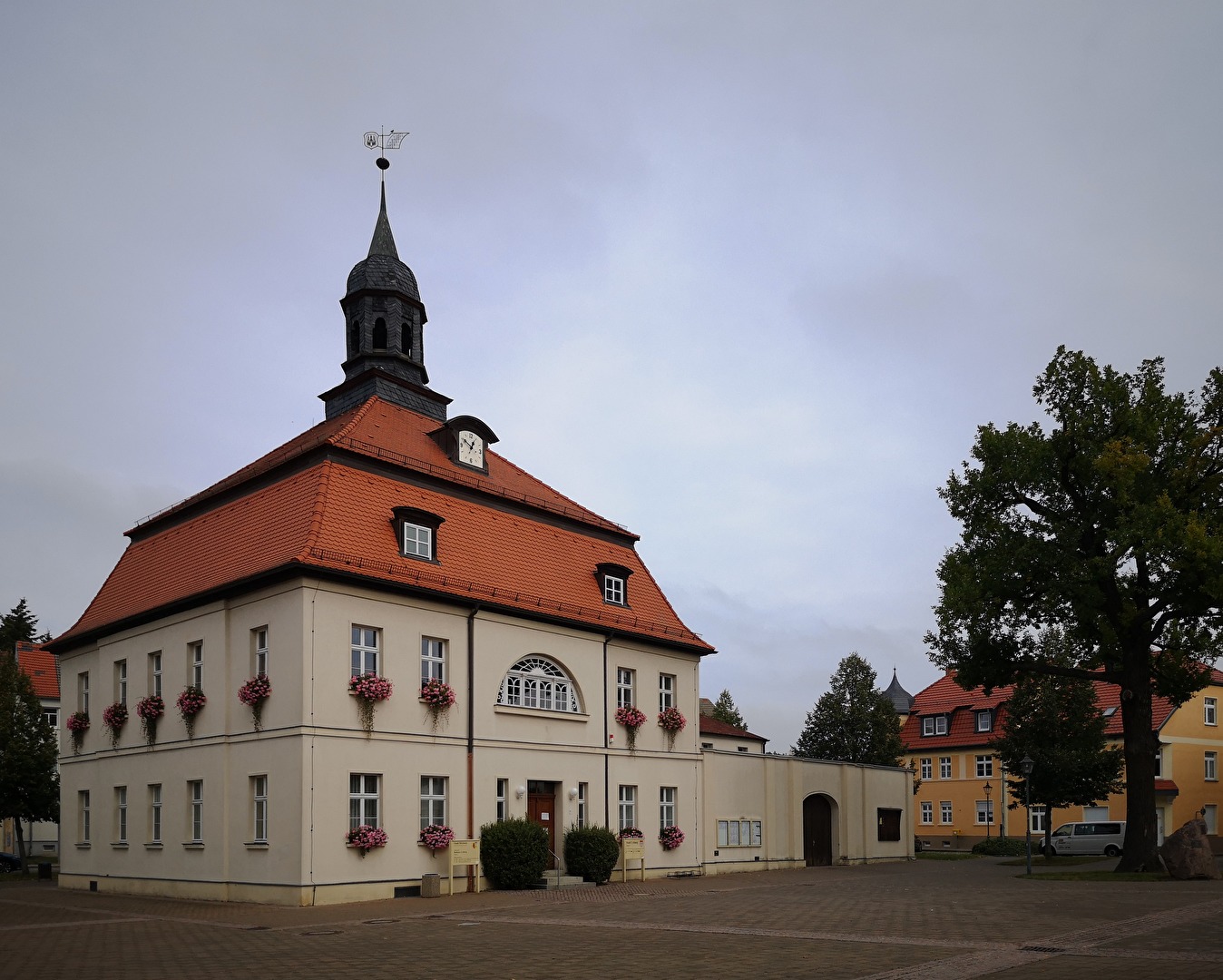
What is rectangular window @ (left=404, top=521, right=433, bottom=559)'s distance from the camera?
91.0ft

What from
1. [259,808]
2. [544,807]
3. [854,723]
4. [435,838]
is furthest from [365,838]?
[854,723]

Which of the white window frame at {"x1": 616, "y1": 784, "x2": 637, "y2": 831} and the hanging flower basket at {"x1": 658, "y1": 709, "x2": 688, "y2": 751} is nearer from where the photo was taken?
the white window frame at {"x1": 616, "y1": 784, "x2": 637, "y2": 831}

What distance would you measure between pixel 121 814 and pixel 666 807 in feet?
47.8

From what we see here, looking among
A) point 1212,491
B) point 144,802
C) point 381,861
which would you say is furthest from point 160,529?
point 1212,491

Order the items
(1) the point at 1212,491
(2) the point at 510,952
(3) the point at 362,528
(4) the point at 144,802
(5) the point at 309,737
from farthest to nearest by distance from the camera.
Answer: (1) the point at 1212,491
(4) the point at 144,802
(3) the point at 362,528
(5) the point at 309,737
(2) the point at 510,952

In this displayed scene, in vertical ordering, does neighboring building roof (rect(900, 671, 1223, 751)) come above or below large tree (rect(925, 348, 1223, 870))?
below

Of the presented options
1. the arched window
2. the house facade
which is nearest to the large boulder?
the house facade

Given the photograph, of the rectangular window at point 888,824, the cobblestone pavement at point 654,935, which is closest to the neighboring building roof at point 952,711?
the rectangular window at point 888,824

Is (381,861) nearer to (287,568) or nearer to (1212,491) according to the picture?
(287,568)

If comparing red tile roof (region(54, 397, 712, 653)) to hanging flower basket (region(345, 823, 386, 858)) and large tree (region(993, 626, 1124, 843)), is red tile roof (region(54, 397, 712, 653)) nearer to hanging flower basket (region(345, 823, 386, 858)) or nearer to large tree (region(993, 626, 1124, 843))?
hanging flower basket (region(345, 823, 386, 858))

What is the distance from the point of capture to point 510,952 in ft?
49.2

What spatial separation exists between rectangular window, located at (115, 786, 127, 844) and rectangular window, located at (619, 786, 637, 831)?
12690 millimetres

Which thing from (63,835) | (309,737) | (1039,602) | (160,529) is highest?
(160,529)

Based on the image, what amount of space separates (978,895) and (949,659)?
11025 mm
